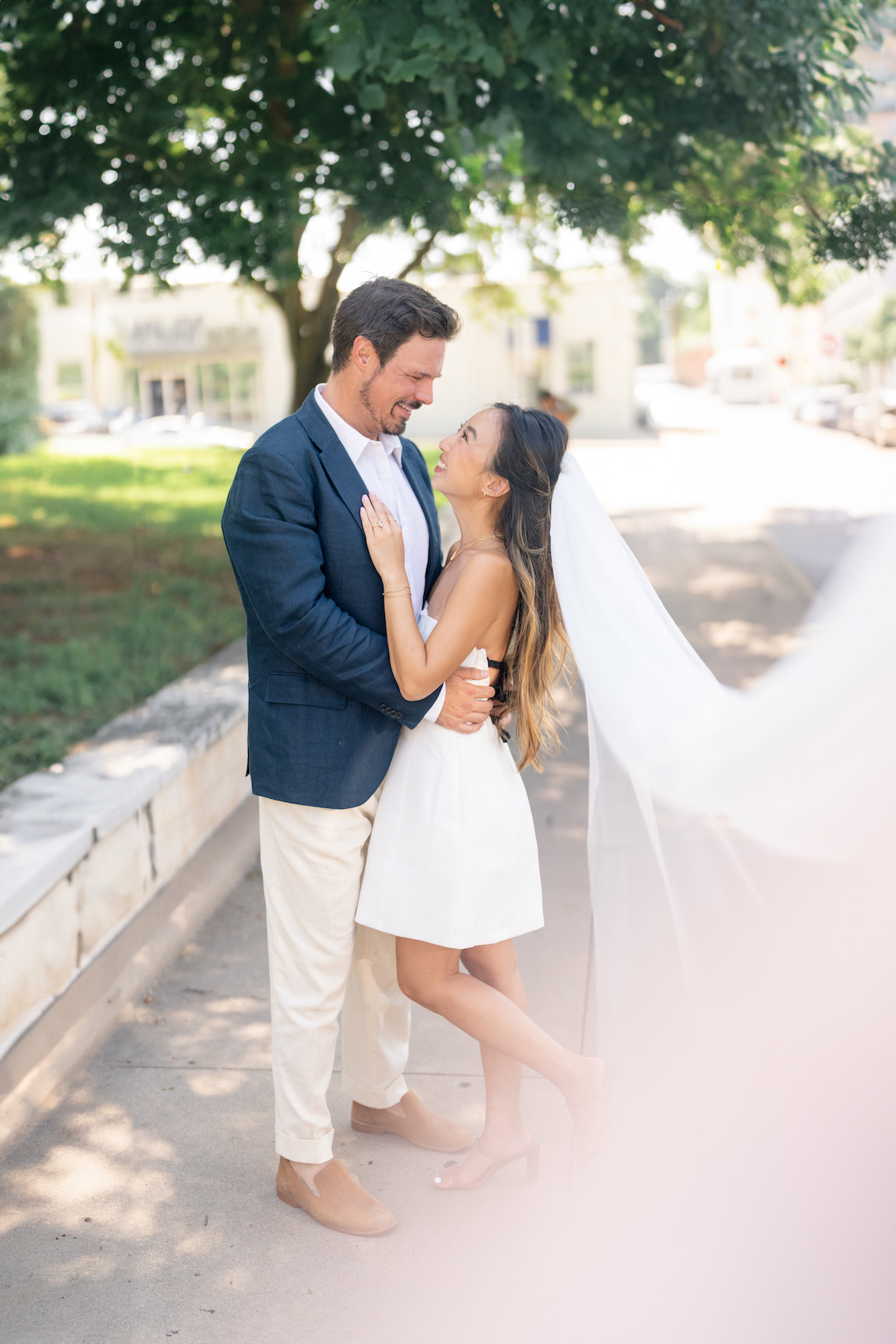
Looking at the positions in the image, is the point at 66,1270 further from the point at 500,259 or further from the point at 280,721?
the point at 500,259

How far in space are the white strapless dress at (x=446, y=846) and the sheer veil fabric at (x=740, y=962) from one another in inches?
9.9

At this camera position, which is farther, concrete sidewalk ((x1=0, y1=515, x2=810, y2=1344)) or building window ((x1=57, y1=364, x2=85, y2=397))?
building window ((x1=57, y1=364, x2=85, y2=397))

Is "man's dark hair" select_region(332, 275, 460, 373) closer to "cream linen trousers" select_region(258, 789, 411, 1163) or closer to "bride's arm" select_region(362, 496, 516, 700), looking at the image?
"bride's arm" select_region(362, 496, 516, 700)

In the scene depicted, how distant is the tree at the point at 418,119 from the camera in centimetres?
540

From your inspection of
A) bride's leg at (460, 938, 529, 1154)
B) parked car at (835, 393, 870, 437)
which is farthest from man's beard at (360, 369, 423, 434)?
parked car at (835, 393, 870, 437)

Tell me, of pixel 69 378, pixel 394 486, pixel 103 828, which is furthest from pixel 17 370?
pixel 69 378

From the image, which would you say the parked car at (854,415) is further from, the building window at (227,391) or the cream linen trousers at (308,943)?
the cream linen trousers at (308,943)

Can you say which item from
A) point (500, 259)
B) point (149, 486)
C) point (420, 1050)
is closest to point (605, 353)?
point (149, 486)

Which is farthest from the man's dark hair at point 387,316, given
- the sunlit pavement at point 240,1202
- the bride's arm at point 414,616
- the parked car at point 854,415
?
the parked car at point 854,415

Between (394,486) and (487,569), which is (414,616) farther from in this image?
(394,486)

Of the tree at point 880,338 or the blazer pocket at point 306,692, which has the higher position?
the tree at point 880,338

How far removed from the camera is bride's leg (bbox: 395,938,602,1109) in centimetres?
300

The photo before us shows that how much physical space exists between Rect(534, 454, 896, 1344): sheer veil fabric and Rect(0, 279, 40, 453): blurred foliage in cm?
2110

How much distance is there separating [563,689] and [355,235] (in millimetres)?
3742
